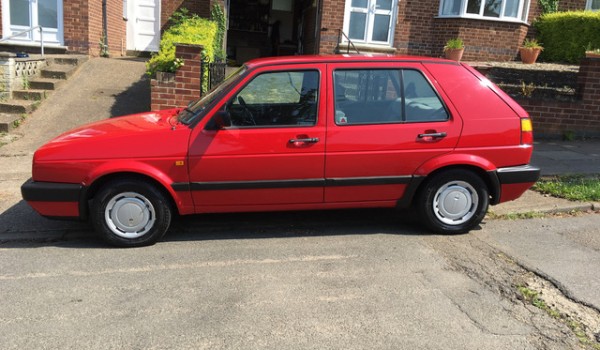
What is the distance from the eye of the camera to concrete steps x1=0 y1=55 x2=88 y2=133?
28.9 feet

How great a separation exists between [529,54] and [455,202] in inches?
410

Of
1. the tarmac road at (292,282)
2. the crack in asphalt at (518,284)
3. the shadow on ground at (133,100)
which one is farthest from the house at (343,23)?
the crack in asphalt at (518,284)

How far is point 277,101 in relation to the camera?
471cm

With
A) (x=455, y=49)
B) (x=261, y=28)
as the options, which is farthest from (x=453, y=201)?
(x=261, y=28)

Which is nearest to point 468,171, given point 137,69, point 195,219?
point 195,219

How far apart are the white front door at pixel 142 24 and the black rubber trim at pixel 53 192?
10.9m

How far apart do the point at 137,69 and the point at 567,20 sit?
445 inches

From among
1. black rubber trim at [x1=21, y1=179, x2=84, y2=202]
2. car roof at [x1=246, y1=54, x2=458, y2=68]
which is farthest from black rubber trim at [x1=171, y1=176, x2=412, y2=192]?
car roof at [x1=246, y1=54, x2=458, y2=68]

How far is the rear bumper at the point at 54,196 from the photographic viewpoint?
14.4ft

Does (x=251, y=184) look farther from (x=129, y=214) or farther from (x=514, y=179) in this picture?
(x=514, y=179)

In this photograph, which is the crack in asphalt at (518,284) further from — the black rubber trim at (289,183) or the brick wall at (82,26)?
the brick wall at (82,26)

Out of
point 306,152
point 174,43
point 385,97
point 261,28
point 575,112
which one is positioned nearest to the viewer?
point 306,152

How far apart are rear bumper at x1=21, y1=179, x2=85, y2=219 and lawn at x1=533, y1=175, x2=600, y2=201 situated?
5337 mm

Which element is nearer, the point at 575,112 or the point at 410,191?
the point at 410,191
